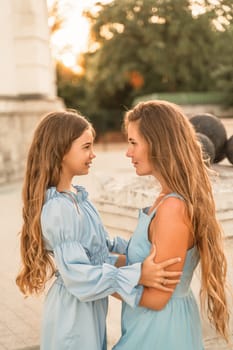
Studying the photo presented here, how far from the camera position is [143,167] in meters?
2.14

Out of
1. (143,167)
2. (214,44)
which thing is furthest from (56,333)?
(214,44)

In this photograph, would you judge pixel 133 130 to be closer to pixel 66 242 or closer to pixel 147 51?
pixel 66 242

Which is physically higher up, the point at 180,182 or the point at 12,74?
the point at 180,182

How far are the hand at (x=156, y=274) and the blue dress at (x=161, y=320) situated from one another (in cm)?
14

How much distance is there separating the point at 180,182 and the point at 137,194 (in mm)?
1313

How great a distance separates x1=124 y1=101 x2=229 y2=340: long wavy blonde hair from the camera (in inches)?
Result: 80.9

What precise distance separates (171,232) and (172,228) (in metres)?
0.01

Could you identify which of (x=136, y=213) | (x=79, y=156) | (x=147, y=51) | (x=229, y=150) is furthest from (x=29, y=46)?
(x=147, y=51)

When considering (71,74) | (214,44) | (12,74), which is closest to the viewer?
(12,74)

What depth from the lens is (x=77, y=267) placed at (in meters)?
2.08

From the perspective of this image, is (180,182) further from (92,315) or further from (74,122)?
(92,315)

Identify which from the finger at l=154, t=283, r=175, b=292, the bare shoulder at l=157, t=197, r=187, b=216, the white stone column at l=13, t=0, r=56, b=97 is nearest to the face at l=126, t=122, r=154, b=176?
the bare shoulder at l=157, t=197, r=187, b=216

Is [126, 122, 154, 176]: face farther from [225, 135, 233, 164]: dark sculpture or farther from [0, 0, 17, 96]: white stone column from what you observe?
[0, 0, 17, 96]: white stone column

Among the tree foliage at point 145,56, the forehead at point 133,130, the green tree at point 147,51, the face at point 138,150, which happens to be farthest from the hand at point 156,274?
the green tree at point 147,51
